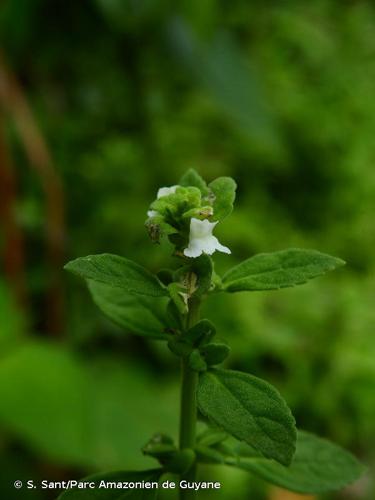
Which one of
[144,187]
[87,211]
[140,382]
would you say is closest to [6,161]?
[87,211]

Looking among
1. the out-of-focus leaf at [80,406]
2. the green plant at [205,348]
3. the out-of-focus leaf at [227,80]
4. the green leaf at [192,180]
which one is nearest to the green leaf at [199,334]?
the green plant at [205,348]

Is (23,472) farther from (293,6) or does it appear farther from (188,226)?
(293,6)

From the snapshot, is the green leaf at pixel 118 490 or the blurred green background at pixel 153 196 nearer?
the green leaf at pixel 118 490

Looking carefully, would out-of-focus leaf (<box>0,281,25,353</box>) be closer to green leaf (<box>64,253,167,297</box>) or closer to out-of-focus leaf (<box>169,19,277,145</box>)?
out-of-focus leaf (<box>169,19,277,145</box>)

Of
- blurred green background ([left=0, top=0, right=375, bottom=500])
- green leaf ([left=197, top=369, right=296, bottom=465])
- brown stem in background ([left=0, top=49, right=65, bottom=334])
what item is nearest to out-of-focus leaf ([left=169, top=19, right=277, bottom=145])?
blurred green background ([left=0, top=0, right=375, bottom=500])

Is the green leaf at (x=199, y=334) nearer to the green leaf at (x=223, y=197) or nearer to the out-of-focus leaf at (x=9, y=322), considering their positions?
the green leaf at (x=223, y=197)

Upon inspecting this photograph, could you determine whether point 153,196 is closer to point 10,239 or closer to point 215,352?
point 10,239
